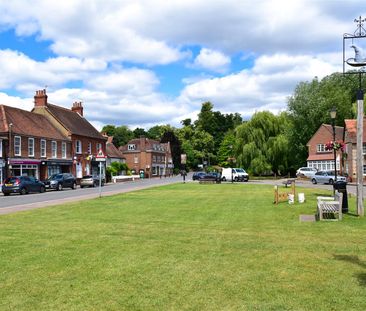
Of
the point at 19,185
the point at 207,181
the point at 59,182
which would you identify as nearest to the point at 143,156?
the point at 207,181

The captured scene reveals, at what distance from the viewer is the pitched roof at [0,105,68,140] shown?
4516 cm

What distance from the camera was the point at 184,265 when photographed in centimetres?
782

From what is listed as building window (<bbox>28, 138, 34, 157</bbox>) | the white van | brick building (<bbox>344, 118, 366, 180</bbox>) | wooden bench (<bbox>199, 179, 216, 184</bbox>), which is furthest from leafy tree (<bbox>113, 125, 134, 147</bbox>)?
brick building (<bbox>344, 118, 366, 180</bbox>)

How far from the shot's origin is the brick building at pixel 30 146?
4366 cm

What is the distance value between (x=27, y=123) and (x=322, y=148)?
41.7 meters

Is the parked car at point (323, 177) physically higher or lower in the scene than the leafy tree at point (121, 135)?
lower

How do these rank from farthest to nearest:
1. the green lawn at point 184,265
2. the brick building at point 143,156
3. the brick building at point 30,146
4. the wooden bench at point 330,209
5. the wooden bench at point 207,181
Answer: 1. the brick building at point 143,156
2. the wooden bench at point 207,181
3. the brick building at point 30,146
4. the wooden bench at point 330,209
5. the green lawn at point 184,265

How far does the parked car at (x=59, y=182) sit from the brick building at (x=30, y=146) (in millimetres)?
3990

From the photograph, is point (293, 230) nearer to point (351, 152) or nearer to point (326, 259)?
point (326, 259)

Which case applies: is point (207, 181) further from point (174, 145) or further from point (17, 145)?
point (174, 145)

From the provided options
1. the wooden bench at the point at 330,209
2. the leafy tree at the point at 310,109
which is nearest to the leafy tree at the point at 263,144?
the leafy tree at the point at 310,109

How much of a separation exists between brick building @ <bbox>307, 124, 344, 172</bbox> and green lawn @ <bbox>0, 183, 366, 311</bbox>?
54007 millimetres

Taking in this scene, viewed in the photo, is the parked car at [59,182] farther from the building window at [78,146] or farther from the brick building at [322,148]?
the brick building at [322,148]

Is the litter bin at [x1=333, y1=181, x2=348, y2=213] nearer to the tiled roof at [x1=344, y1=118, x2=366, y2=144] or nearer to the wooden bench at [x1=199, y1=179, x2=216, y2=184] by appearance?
the wooden bench at [x1=199, y1=179, x2=216, y2=184]
